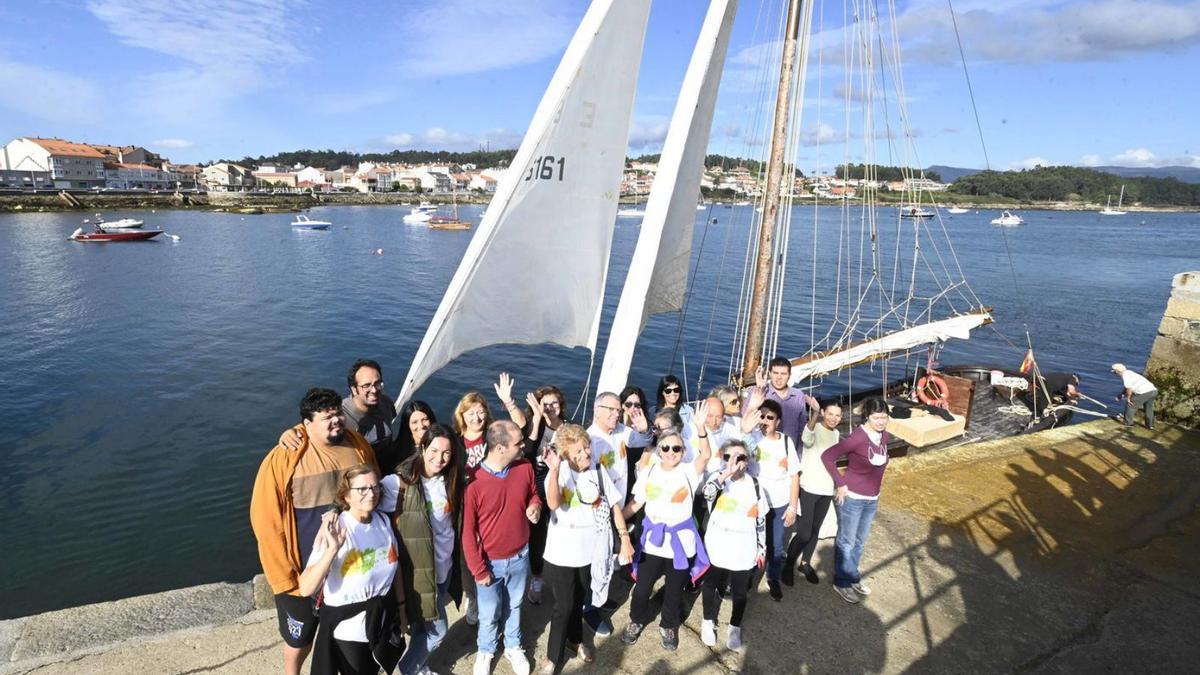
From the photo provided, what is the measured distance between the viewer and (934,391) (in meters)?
12.7

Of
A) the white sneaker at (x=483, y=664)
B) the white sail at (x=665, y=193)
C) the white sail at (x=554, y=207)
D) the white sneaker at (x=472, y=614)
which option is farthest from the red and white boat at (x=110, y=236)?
the white sneaker at (x=483, y=664)

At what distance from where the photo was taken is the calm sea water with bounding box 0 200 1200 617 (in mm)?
9906

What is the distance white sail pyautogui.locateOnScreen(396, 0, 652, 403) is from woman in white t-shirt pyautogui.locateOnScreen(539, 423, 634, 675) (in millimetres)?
1574

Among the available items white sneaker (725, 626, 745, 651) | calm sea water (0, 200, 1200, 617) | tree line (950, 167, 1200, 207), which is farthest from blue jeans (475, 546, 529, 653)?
tree line (950, 167, 1200, 207)

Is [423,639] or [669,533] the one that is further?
[669,533]

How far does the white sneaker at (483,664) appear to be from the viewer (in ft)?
13.3

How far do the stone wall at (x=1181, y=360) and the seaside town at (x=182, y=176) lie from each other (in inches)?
2395

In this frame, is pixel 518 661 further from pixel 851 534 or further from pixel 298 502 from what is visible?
pixel 851 534

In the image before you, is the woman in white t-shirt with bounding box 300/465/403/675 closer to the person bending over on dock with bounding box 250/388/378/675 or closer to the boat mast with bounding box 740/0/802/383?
the person bending over on dock with bounding box 250/388/378/675

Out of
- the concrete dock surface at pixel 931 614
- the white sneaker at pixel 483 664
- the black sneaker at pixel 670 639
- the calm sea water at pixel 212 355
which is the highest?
the white sneaker at pixel 483 664

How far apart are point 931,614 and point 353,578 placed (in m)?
4.44

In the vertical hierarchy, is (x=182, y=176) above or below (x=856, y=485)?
above

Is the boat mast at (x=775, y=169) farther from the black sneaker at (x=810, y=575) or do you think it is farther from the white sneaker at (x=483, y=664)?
the white sneaker at (x=483, y=664)

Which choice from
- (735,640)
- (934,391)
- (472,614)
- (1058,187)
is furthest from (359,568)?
(1058,187)
